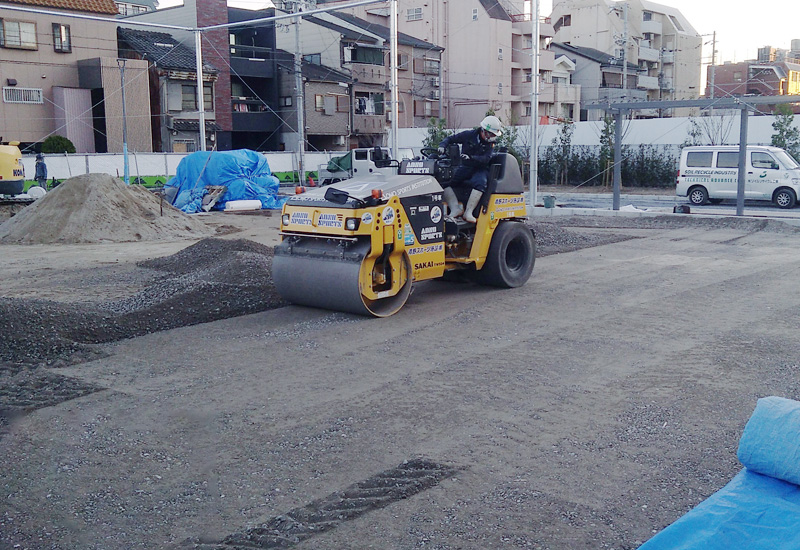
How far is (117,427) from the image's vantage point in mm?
5672

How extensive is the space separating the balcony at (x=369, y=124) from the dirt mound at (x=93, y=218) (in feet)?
99.9

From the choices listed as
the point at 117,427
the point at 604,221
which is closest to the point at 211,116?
the point at 604,221

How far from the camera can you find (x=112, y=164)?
108 feet

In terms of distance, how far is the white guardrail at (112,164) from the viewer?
3064cm

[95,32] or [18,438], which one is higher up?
[95,32]

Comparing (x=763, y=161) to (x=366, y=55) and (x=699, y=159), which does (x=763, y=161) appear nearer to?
(x=699, y=159)

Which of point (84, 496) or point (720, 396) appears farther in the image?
point (720, 396)

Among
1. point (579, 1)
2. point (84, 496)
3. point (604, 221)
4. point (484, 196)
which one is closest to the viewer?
point (84, 496)

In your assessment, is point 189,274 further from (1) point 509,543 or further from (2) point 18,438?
(1) point 509,543

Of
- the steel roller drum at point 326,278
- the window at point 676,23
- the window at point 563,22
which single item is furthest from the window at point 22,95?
the window at point 676,23

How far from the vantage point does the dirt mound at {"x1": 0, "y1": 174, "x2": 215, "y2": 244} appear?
707 inches

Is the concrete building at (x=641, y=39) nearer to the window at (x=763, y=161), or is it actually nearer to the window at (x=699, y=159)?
the window at (x=699, y=159)

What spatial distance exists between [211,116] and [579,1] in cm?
3231

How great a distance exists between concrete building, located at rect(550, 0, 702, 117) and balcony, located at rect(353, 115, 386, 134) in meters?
15.8
